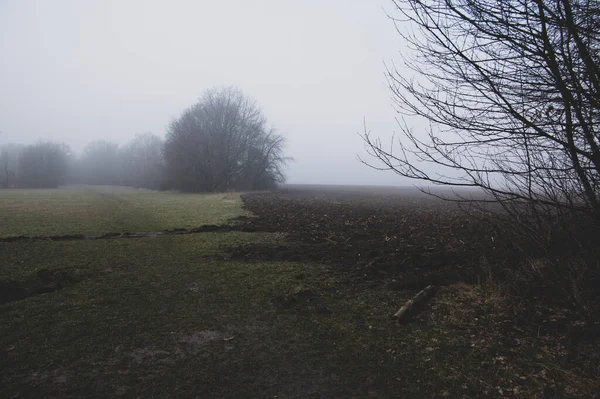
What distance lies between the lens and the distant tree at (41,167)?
71438 mm

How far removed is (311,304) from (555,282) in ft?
11.8

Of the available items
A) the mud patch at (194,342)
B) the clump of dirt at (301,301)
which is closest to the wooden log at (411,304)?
the clump of dirt at (301,301)

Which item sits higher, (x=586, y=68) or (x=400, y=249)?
(x=586, y=68)

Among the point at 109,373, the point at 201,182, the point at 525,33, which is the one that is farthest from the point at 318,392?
the point at 201,182

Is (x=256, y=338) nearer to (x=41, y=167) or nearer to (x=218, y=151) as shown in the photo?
(x=218, y=151)

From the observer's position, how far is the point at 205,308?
5250mm

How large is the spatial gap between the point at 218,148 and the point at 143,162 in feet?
162

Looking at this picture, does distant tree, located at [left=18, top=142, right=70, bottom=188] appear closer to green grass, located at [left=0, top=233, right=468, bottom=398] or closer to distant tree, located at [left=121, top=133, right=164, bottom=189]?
distant tree, located at [left=121, top=133, right=164, bottom=189]

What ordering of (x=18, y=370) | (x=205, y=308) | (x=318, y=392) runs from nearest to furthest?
(x=318, y=392), (x=18, y=370), (x=205, y=308)

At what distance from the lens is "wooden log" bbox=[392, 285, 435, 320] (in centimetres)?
480

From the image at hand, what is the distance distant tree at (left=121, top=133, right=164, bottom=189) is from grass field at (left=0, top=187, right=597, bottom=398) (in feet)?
176

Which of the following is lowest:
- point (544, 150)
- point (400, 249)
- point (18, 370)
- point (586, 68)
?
point (18, 370)

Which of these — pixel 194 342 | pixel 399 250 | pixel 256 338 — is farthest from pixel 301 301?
pixel 399 250

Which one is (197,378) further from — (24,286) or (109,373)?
(24,286)
